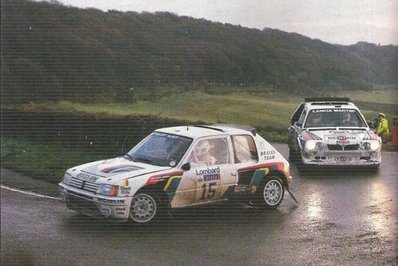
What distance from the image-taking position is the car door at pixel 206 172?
181 inches

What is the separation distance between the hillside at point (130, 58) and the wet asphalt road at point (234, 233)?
92 cm

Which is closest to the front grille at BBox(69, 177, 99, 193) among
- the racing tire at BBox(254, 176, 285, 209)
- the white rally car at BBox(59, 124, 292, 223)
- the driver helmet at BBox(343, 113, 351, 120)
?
the white rally car at BBox(59, 124, 292, 223)

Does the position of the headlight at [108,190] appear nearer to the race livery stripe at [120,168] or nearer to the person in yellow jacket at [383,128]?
the race livery stripe at [120,168]

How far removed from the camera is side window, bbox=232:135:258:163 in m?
4.94

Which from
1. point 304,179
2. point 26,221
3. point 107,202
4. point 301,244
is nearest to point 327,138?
point 304,179

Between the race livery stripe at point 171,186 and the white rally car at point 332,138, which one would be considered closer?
the race livery stripe at point 171,186

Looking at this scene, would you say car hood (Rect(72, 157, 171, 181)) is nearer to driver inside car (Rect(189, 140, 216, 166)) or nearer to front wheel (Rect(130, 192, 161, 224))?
front wheel (Rect(130, 192, 161, 224))

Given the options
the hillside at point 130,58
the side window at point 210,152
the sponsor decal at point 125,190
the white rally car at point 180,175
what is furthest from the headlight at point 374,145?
the sponsor decal at point 125,190

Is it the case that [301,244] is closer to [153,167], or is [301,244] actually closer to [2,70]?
[153,167]

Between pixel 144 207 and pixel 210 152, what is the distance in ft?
2.56

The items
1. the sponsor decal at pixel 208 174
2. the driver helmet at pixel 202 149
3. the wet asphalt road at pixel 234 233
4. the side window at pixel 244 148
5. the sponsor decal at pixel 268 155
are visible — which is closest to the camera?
the wet asphalt road at pixel 234 233

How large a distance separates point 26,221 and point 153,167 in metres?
1.05

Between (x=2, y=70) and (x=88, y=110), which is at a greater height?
(x=2, y=70)

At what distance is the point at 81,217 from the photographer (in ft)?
14.8
